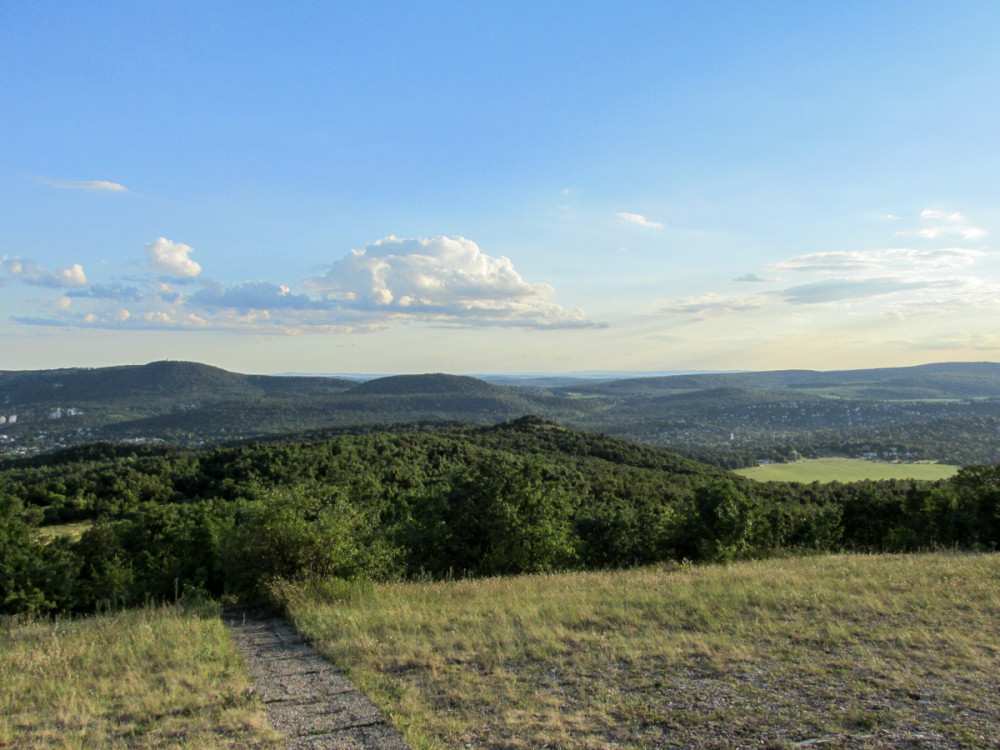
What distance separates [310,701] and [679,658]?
421cm

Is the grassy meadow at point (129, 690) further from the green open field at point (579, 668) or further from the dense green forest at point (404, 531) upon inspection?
the dense green forest at point (404, 531)

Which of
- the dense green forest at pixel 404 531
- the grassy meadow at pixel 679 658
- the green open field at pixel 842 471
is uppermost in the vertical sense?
the grassy meadow at pixel 679 658

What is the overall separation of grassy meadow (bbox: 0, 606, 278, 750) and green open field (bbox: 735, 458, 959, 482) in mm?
70008

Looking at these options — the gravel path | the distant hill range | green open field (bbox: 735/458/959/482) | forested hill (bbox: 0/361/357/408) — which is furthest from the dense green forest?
forested hill (bbox: 0/361/357/408)

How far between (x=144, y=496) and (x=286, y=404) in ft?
389

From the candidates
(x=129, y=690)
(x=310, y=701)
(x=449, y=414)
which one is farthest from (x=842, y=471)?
(x=449, y=414)

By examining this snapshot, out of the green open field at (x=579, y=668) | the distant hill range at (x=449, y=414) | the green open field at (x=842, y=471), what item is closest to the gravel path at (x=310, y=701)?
the green open field at (x=579, y=668)

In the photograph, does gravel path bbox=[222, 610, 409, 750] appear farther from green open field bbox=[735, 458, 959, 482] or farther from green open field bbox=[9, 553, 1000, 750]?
green open field bbox=[735, 458, 959, 482]

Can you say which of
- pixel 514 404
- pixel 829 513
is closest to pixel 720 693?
pixel 829 513

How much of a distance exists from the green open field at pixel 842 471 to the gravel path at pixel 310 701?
2728 inches

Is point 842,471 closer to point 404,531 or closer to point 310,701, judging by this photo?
point 404,531

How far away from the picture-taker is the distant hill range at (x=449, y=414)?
116 metres

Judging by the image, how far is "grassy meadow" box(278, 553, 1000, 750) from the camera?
4820 mm

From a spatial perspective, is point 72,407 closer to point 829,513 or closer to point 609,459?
point 609,459
